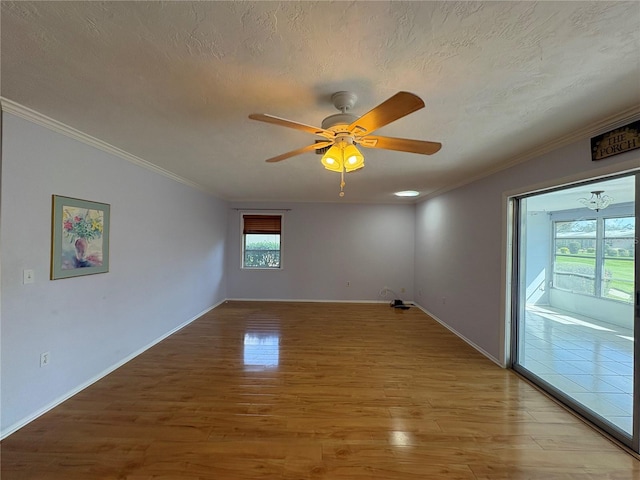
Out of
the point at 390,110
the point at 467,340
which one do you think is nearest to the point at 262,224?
the point at 467,340

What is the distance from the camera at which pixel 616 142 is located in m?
1.96

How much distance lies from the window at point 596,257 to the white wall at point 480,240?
620 mm

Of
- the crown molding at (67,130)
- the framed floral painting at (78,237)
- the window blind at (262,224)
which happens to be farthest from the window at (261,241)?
the framed floral painting at (78,237)

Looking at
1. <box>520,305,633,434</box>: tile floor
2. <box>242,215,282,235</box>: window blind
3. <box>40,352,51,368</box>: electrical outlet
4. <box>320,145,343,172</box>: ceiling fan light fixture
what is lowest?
<box>520,305,633,434</box>: tile floor

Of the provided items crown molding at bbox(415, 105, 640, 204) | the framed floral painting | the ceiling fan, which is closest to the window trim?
the framed floral painting

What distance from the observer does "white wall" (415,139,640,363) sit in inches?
94.0

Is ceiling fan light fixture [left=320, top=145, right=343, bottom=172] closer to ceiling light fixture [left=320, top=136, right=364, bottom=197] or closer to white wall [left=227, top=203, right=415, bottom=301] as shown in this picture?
ceiling light fixture [left=320, top=136, right=364, bottom=197]

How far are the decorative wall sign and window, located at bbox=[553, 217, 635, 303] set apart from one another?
0.51 metres

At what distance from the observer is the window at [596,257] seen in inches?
84.9

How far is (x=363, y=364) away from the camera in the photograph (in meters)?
3.17

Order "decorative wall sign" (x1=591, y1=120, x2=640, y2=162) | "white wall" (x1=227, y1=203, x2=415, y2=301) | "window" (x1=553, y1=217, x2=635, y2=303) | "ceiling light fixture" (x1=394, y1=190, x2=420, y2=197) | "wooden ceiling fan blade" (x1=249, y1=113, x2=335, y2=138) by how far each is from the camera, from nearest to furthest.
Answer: "wooden ceiling fan blade" (x1=249, y1=113, x2=335, y2=138) → "decorative wall sign" (x1=591, y1=120, x2=640, y2=162) → "window" (x1=553, y1=217, x2=635, y2=303) → "ceiling light fixture" (x1=394, y1=190, x2=420, y2=197) → "white wall" (x1=227, y1=203, x2=415, y2=301)

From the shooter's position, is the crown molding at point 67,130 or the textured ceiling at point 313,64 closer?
the textured ceiling at point 313,64

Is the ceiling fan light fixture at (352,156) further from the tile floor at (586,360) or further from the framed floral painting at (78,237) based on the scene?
the tile floor at (586,360)

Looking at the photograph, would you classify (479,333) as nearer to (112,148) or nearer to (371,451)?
(371,451)
